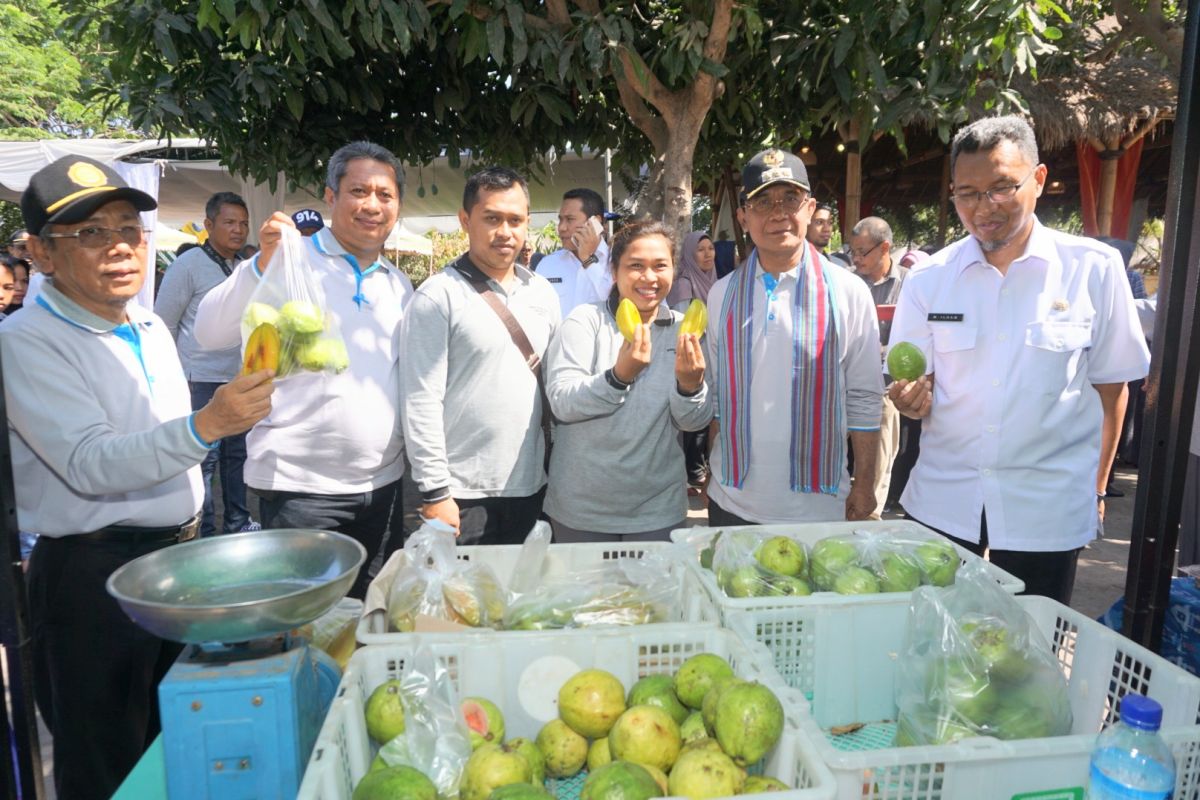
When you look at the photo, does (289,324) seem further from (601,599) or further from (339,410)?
(601,599)

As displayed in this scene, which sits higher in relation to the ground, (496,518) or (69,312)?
(69,312)

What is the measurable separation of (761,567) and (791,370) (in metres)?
1.03

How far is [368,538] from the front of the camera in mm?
2867

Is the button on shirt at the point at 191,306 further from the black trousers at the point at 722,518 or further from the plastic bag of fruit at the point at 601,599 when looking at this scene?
the plastic bag of fruit at the point at 601,599

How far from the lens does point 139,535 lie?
2.01 metres

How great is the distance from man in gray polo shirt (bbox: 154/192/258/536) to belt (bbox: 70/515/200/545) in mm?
3164

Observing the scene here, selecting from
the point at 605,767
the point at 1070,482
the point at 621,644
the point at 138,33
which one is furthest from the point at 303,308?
the point at 138,33

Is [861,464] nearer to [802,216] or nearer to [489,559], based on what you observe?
[802,216]

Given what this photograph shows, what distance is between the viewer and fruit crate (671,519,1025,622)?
1666mm

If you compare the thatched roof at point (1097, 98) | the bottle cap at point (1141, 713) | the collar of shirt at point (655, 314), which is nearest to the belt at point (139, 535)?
the collar of shirt at point (655, 314)

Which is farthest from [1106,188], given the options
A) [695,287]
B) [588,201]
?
[588,201]

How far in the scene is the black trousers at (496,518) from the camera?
2773mm

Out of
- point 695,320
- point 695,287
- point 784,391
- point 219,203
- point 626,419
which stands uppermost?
point 219,203

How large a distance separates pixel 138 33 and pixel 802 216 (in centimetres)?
349
